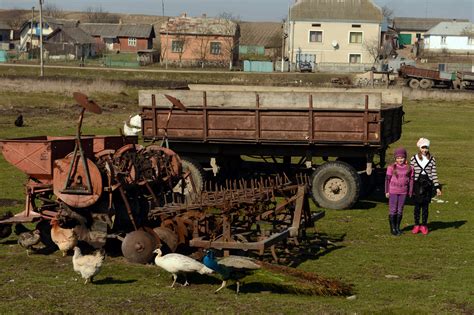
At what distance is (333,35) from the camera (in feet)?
314

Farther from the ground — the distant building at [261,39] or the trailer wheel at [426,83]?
the distant building at [261,39]

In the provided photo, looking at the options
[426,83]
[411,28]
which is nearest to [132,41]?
[411,28]

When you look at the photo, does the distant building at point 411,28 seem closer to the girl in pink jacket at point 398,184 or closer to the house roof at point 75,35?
the house roof at point 75,35

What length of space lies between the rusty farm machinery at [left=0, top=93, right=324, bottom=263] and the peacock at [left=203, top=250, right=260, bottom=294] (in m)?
0.65

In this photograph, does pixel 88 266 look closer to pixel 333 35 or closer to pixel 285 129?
pixel 285 129

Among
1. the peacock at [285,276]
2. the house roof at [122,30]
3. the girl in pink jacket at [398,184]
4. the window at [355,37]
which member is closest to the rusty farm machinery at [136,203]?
the peacock at [285,276]

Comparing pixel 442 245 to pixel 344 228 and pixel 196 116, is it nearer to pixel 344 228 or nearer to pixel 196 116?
pixel 344 228

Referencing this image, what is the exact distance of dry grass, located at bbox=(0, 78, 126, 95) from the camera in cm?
5069

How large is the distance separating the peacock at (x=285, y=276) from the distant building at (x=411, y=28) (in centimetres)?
13352

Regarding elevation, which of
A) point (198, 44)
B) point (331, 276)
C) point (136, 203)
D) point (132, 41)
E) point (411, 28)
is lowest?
point (331, 276)

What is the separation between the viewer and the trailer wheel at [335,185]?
17922 millimetres

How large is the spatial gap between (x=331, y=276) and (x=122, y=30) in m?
113

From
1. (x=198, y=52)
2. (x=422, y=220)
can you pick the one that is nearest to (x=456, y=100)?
(x=198, y=52)

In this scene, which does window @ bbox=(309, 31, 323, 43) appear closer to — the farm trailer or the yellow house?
the yellow house
